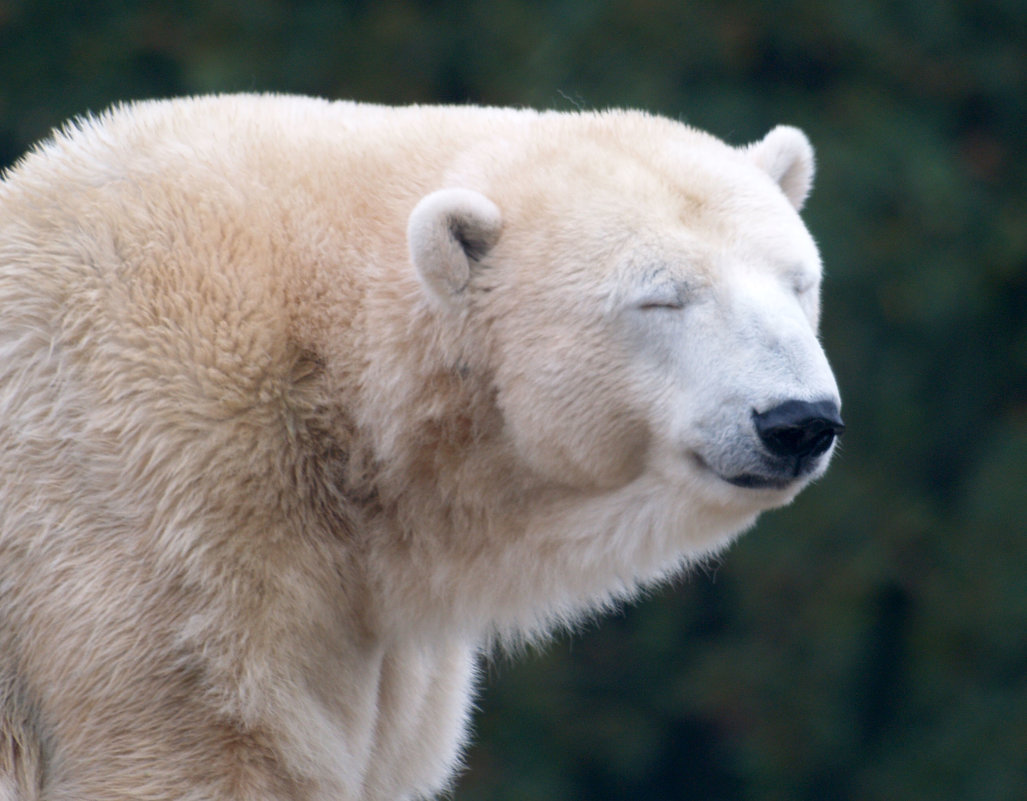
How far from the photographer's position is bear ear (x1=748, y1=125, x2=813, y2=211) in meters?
3.57

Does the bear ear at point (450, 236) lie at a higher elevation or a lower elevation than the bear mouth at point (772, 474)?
higher

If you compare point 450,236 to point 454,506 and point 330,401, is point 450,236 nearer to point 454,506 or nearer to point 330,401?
point 330,401

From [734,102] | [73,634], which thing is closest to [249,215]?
[73,634]

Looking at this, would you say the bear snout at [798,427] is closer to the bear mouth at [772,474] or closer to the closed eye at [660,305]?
the bear mouth at [772,474]

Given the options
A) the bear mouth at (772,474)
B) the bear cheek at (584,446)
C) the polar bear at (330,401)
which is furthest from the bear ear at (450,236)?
the bear mouth at (772,474)

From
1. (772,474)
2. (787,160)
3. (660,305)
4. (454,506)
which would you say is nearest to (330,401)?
(454,506)

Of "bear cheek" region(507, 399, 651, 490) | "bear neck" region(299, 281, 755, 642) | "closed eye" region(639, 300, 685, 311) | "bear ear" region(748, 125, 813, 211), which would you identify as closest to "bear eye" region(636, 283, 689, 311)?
"closed eye" region(639, 300, 685, 311)

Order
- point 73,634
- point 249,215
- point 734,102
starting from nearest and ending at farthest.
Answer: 1. point 73,634
2. point 249,215
3. point 734,102

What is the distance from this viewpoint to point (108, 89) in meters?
10.0

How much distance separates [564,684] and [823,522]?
2272mm

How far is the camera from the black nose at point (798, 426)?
2887 mm

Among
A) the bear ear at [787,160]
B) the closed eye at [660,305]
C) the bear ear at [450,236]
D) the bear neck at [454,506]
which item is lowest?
the bear neck at [454,506]

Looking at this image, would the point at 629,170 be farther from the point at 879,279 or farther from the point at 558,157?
the point at 879,279

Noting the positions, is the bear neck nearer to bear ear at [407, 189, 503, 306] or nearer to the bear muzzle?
bear ear at [407, 189, 503, 306]
